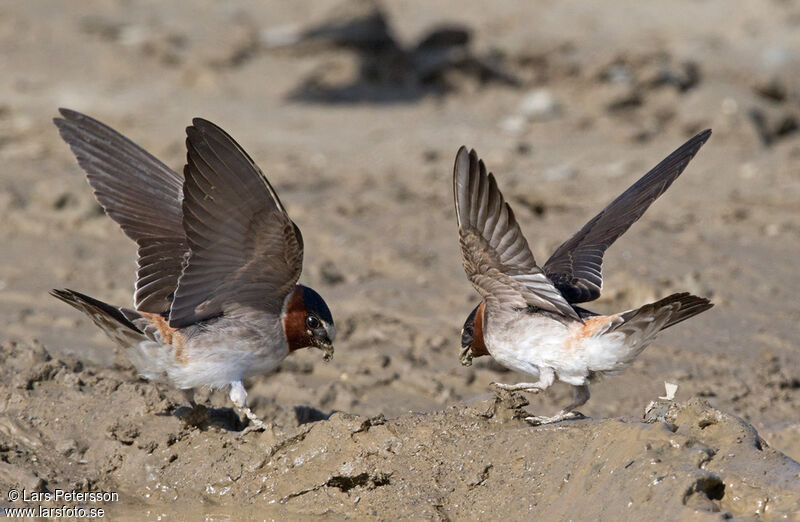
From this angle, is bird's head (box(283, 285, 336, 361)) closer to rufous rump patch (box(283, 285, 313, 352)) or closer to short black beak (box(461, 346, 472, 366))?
rufous rump patch (box(283, 285, 313, 352))

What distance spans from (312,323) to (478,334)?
0.79 m

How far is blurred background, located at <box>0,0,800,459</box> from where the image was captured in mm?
6230

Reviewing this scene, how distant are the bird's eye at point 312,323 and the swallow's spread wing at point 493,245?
0.78 m

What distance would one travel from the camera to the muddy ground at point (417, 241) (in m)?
4.16

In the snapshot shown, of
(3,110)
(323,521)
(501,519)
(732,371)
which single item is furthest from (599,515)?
(3,110)

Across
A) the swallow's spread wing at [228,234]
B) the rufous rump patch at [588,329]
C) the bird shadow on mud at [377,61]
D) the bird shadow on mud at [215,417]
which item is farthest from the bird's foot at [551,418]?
the bird shadow on mud at [377,61]

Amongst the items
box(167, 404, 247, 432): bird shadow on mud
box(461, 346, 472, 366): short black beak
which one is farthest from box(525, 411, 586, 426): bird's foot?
box(167, 404, 247, 432): bird shadow on mud

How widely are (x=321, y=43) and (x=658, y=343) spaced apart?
6248 millimetres

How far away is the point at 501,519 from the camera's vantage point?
394 cm

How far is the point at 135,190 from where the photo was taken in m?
5.15

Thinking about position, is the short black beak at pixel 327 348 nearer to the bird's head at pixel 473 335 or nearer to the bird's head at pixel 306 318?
the bird's head at pixel 306 318

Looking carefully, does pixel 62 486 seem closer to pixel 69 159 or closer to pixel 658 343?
pixel 658 343

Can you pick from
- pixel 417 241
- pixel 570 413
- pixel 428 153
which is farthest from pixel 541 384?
pixel 428 153

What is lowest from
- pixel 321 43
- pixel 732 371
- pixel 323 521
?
pixel 732 371
